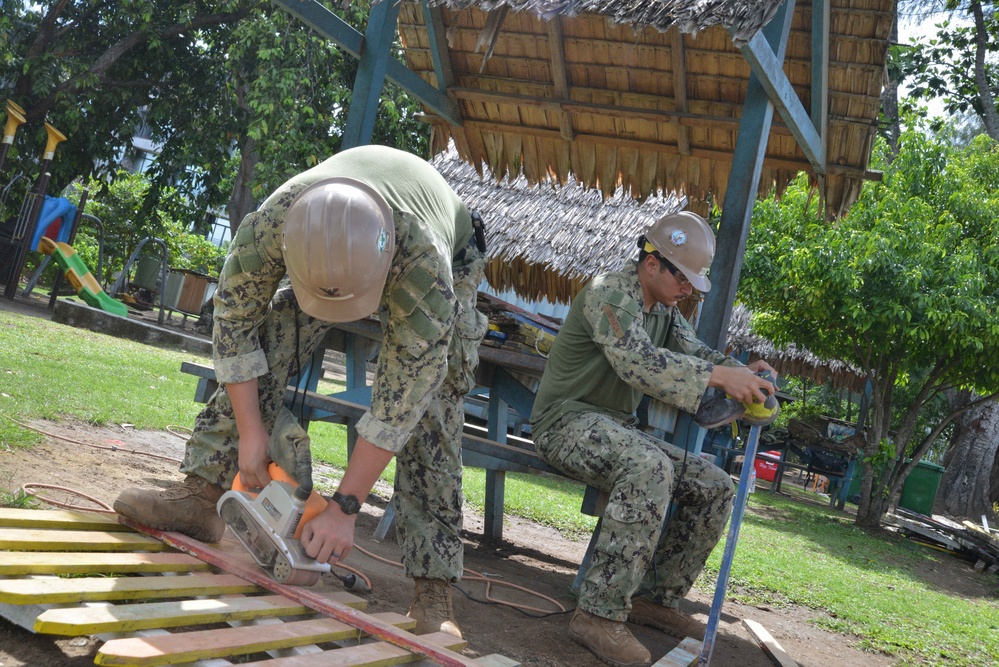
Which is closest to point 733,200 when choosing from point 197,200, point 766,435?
point 766,435

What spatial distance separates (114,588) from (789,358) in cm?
1887

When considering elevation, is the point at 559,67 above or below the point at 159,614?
above

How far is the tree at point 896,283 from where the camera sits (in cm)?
1120

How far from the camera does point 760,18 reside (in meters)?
3.65

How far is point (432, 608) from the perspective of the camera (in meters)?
3.31

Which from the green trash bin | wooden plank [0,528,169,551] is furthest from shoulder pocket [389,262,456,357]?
the green trash bin

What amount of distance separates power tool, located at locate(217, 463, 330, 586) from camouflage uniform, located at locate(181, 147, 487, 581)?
1.01ft

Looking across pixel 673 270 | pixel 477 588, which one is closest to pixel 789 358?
pixel 673 270

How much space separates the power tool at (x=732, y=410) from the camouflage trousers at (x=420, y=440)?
1090 mm

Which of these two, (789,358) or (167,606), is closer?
(167,606)

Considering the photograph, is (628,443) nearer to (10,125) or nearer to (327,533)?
(327,533)

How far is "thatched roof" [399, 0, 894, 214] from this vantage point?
17.0 ft

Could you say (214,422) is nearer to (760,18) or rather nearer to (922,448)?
(760,18)

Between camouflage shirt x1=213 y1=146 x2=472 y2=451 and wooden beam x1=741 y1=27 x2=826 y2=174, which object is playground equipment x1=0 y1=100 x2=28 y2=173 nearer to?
wooden beam x1=741 y1=27 x2=826 y2=174
